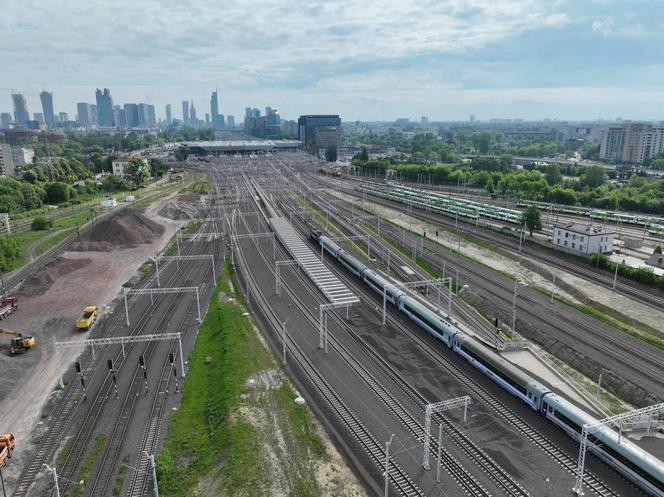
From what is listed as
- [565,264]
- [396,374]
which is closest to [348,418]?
[396,374]

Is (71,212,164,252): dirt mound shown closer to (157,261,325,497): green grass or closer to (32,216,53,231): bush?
(32,216,53,231): bush

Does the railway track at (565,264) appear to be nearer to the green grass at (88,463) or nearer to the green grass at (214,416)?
the green grass at (214,416)

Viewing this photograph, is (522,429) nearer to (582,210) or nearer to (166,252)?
(166,252)

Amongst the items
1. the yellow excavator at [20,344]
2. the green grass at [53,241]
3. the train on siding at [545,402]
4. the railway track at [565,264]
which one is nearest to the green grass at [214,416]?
the yellow excavator at [20,344]

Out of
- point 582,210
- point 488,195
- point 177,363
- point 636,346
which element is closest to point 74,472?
point 177,363

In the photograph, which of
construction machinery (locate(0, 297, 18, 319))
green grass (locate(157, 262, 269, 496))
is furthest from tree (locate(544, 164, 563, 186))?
construction machinery (locate(0, 297, 18, 319))

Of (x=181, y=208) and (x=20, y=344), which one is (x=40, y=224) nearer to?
(x=181, y=208)

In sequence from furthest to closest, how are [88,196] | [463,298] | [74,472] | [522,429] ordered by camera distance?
1. [88,196]
2. [463,298]
3. [522,429]
4. [74,472]
